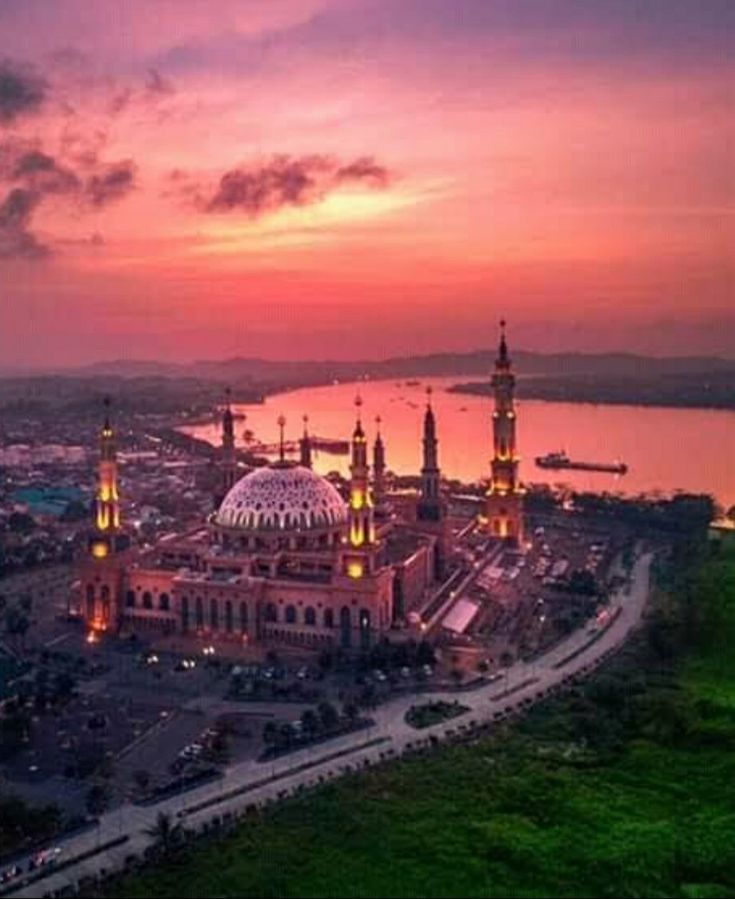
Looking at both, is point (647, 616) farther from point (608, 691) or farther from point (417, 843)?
point (417, 843)

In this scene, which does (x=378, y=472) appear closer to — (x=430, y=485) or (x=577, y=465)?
(x=430, y=485)

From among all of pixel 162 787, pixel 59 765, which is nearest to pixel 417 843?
pixel 162 787

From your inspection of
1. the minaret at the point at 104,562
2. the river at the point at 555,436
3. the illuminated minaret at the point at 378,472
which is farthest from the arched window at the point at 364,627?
the river at the point at 555,436

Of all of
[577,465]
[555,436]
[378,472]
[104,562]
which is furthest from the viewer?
[555,436]

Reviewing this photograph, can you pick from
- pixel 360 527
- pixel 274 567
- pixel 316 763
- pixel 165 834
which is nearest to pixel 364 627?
pixel 360 527

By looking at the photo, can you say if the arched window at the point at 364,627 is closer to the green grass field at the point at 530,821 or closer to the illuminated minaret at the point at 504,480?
the green grass field at the point at 530,821
